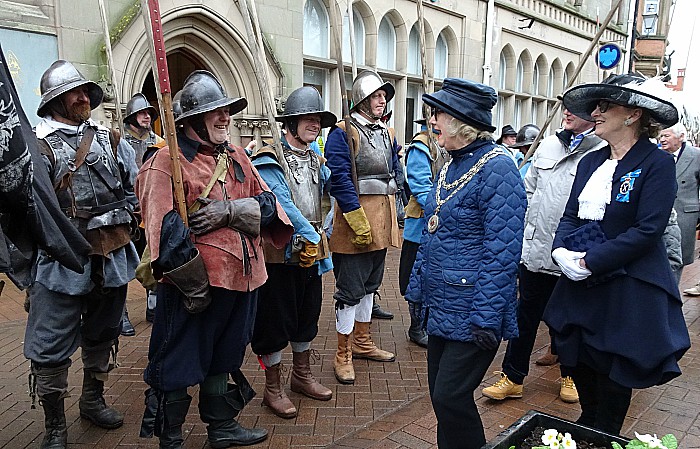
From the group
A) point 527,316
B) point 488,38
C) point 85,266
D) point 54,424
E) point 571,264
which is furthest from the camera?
point 488,38

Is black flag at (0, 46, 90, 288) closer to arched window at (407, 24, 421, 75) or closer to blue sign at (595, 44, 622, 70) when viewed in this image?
arched window at (407, 24, 421, 75)

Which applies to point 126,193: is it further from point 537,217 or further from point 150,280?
point 537,217

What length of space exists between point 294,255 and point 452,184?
3.97ft

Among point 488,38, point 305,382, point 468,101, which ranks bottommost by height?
point 305,382

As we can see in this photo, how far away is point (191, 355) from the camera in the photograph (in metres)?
2.66

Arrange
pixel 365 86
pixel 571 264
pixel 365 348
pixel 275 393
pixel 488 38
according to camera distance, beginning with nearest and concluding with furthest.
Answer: pixel 571 264, pixel 275 393, pixel 365 86, pixel 365 348, pixel 488 38

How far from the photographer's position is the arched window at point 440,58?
12745 mm

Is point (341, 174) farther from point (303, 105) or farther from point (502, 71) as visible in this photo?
point (502, 71)

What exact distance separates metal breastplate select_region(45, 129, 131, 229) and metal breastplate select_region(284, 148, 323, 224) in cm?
100

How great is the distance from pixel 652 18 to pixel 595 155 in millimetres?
19179

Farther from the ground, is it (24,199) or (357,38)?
(357,38)

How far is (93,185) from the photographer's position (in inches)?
118

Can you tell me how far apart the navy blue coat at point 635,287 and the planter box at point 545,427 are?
0.42 metres

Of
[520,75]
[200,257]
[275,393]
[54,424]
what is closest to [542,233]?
[275,393]
